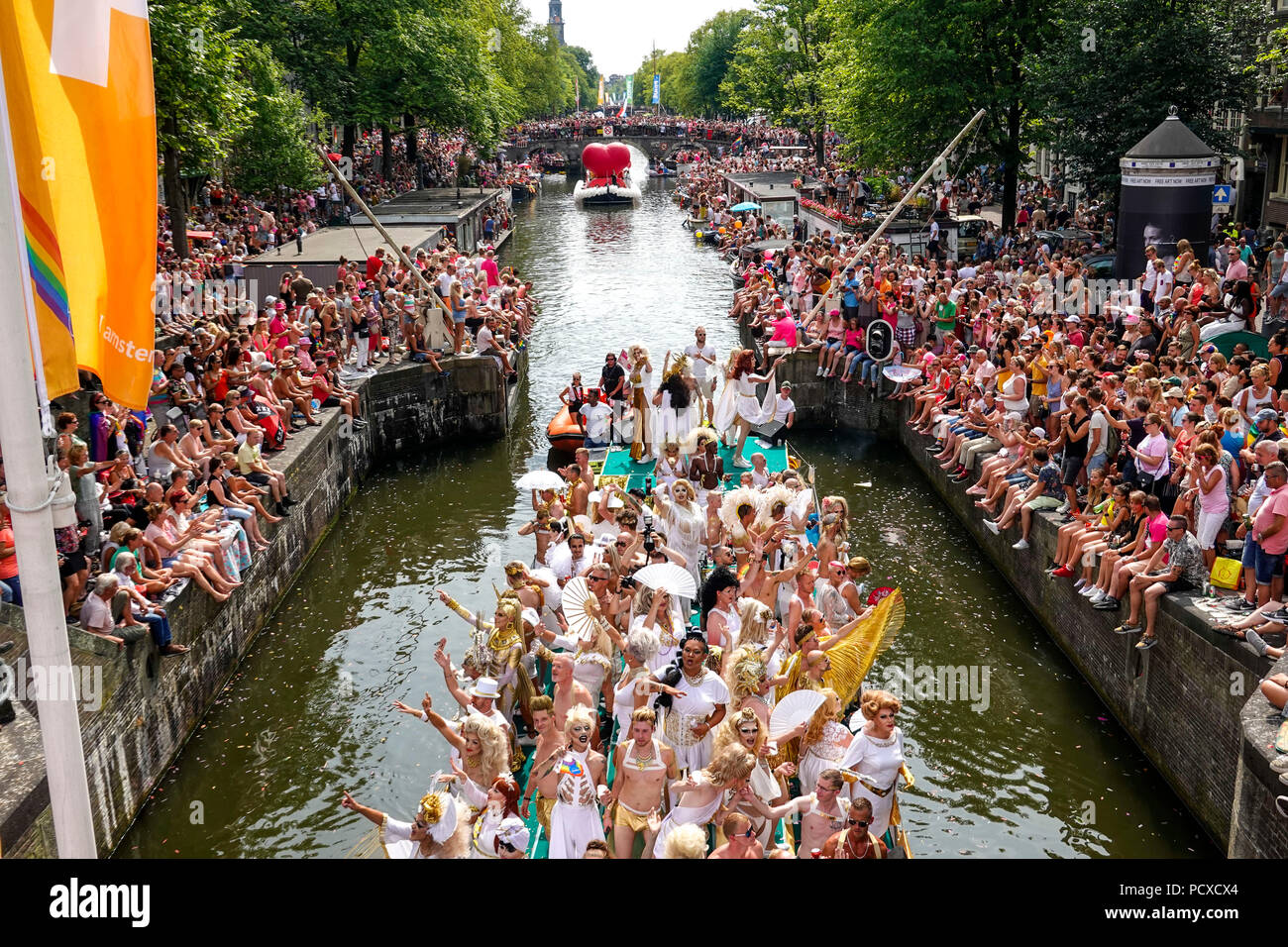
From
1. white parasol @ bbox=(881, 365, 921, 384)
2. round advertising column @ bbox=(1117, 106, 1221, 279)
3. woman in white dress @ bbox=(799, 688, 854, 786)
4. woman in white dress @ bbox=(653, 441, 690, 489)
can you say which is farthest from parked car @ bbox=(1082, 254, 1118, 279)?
woman in white dress @ bbox=(799, 688, 854, 786)

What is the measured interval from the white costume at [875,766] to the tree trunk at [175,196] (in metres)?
19.7

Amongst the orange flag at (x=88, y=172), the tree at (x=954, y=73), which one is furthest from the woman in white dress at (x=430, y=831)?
the tree at (x=954, y=73)

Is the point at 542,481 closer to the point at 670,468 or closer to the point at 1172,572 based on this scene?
the point at 670,468

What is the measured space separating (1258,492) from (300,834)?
8730 mm

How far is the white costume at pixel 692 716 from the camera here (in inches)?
327

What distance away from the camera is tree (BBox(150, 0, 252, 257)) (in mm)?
21359

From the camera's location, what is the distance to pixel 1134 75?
86.7 feet

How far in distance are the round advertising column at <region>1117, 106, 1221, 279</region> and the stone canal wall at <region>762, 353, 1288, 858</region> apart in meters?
9.35

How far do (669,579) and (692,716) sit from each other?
4.41ft

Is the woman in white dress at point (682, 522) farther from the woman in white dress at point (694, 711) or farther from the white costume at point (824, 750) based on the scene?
the woman in white dress at point (694, 711)

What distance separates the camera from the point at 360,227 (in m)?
34.4

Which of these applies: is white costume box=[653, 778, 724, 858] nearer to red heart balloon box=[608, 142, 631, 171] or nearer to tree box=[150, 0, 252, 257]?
tree box=[150, 0, 252, 257]

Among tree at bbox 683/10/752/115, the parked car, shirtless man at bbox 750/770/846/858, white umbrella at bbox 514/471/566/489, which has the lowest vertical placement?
shirtless man at bbox 750/770/846/858

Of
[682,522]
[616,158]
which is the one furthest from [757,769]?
[616,158]
